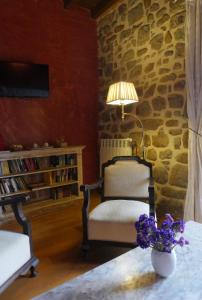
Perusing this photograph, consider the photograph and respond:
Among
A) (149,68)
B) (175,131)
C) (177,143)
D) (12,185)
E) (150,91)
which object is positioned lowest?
(12,185)

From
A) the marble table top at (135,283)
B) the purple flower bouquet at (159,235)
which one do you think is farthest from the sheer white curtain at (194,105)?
the purple flower bouquet at (159,235)

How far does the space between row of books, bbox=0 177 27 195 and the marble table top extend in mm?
2338

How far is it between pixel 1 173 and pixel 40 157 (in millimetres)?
633

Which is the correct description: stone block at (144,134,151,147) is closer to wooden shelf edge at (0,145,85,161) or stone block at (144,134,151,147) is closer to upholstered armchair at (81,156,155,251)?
upholstered armchair at (81,156,155,251)

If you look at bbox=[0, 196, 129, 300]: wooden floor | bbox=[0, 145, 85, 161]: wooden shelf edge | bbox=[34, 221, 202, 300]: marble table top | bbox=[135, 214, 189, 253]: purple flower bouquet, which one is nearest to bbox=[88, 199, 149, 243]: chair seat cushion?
bbox=[0, 196, 129, 300]: wooden floor

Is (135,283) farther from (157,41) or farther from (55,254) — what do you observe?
(157,41)

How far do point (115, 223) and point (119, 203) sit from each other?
1.16 ft

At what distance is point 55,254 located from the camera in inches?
94.8

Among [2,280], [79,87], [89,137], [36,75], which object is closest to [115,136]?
[89,137]

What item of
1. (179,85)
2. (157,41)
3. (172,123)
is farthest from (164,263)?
(157,41)

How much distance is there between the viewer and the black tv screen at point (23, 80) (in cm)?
343

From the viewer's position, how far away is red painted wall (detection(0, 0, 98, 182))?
11.7 feet

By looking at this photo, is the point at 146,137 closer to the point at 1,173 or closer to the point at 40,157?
the point at 40,157

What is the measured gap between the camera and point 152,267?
1.39 metres
